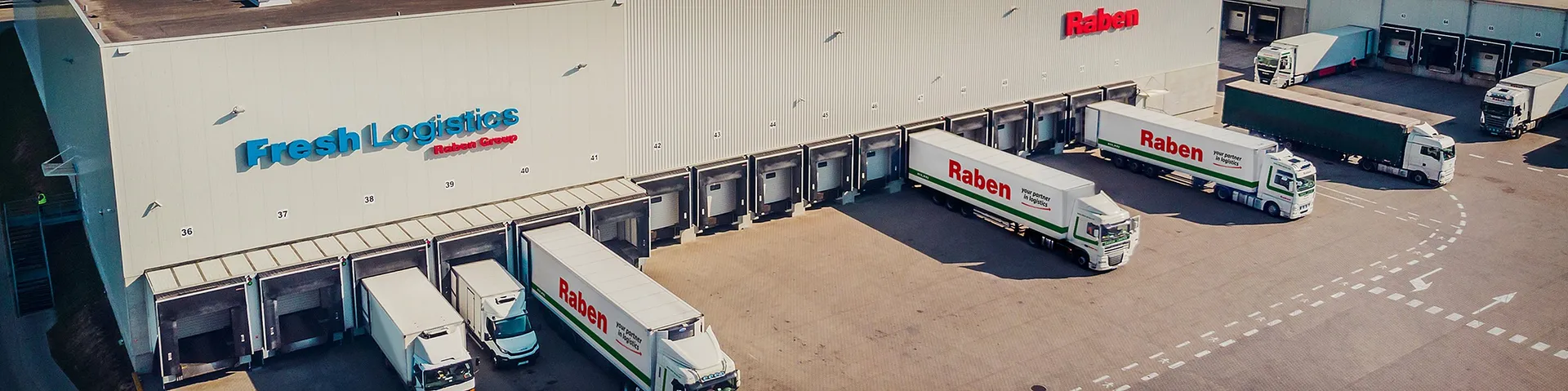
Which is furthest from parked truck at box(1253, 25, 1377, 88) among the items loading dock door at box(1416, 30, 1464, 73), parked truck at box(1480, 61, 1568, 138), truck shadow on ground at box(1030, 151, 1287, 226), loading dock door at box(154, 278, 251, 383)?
loading dock door at box(154, 278, 251, 383)

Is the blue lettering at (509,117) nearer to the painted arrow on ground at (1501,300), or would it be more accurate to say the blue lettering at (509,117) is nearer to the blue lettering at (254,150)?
the blue lettering at (254,150)

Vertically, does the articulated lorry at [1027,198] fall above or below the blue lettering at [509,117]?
below

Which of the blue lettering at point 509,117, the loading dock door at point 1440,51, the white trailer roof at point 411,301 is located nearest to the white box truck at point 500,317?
the white trailer roof at point 411,301

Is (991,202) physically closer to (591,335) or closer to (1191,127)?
(1191,127)

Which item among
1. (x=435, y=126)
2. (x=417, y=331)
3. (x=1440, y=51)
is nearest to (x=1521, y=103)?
(x=1440, y=51)

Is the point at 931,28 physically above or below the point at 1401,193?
above

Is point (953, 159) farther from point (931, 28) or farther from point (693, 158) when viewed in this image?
point (693, 158)

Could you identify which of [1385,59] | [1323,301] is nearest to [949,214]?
[1323,301]
